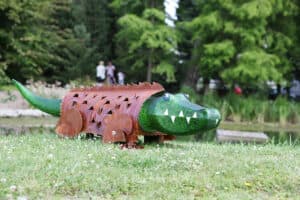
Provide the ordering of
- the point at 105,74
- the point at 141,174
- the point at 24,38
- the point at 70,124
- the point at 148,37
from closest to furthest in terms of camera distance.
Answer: the point at 141,174, the point at 70,124, the point at 148,37, the point at 24,38, the point at 105,74

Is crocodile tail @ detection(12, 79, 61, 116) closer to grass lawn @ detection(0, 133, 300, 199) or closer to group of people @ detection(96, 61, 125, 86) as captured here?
grass lawn @ detection(0, 133, 300, 199)

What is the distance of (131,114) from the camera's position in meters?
7.31

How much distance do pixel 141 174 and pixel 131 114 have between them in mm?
2255

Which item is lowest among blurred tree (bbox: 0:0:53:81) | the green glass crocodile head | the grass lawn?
the grass lawn

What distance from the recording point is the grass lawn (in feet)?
14.8

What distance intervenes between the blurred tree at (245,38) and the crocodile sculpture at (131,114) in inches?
438

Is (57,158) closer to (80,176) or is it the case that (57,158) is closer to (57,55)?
(80,176)

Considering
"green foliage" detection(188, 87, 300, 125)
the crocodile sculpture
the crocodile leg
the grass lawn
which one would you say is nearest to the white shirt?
"green foliage" detection(188, 87, 300, 125)

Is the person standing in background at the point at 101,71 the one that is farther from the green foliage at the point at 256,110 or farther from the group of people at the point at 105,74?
the green foliage at the point at 256,110

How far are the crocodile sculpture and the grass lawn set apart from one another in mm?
532

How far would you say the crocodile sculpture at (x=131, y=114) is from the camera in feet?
23.0

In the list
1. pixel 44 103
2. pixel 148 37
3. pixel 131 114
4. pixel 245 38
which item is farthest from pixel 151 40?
pixel 131 114

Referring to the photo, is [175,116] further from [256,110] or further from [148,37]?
[148,37]

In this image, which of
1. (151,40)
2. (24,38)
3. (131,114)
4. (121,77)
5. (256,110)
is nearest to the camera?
(131,114)
